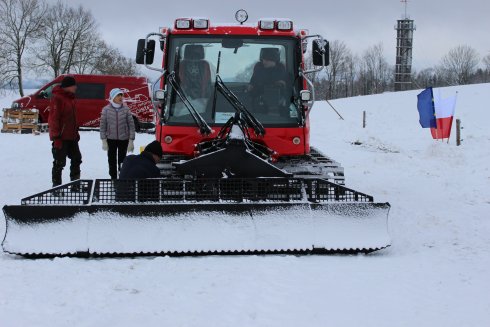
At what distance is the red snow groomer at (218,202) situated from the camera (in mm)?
5219

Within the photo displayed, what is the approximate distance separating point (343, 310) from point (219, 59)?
388 centimetres

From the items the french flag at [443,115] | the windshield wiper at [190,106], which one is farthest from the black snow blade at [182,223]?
the french flag at [443,115]

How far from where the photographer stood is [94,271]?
15.7 feet

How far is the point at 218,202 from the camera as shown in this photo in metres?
5.41

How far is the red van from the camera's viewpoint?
22.7 metres

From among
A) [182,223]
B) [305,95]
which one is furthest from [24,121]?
[182,223]

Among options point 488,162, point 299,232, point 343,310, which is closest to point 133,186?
point 299,232

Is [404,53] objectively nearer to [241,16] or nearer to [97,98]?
[97,98]

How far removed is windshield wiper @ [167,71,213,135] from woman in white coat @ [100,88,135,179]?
1828 mm

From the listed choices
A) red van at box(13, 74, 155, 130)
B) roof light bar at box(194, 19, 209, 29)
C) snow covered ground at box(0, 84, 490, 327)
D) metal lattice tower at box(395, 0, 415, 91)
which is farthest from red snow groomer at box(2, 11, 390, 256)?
metal lattice tower at box(395, 0, 415, 91)

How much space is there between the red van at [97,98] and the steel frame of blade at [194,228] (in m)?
17.3

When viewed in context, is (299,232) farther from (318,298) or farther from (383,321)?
(383,321)

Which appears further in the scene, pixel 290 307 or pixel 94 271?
pixel 94 271

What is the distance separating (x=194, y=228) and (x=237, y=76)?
91.0 inches
